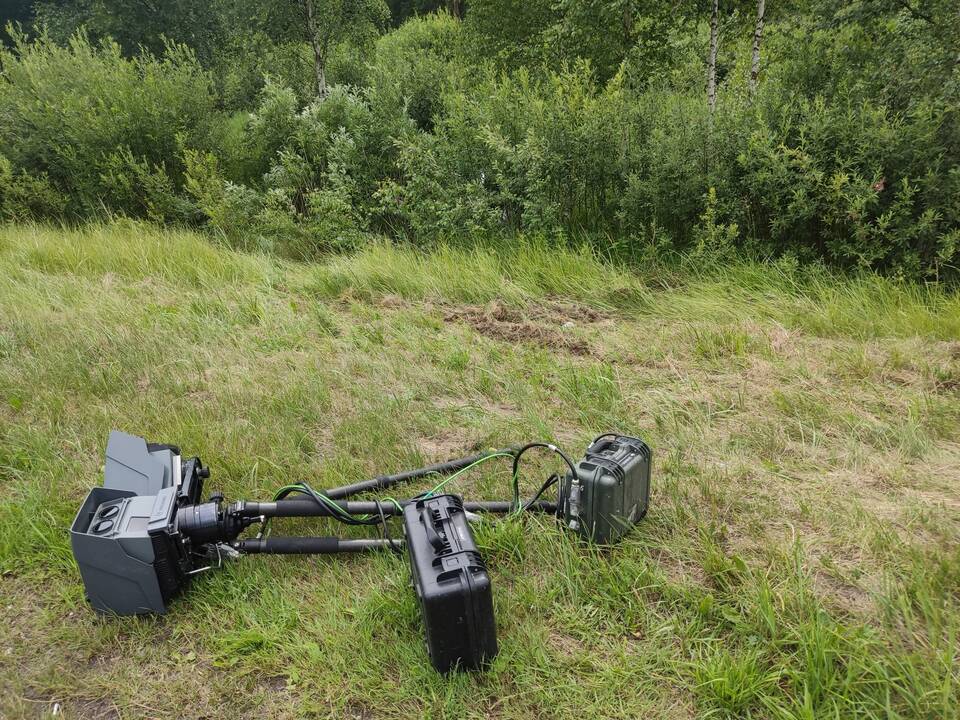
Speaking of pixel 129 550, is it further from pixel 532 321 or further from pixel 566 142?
pixel 566 142

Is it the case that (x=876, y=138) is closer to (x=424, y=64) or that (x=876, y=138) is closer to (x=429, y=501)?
(x=429, y=501)

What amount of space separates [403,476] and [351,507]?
12.6 inches

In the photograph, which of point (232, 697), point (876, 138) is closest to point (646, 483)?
point (232, 697)

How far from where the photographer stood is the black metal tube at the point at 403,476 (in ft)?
8.65

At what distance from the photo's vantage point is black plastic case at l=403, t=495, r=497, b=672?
5.88 ft

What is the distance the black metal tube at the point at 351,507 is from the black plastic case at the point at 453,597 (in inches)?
19.0

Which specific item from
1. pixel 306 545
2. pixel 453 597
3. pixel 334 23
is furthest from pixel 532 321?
pixel 334 23

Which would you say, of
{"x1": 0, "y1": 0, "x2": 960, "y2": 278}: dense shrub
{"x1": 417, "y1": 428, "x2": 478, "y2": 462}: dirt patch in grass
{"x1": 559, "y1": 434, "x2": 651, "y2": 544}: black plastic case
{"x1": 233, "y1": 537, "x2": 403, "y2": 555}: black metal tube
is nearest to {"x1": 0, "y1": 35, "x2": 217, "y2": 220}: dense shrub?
{"x1": 0, "y1": 0, "x2": 960, "y2": 278}: dense shrub

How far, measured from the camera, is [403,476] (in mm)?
2727

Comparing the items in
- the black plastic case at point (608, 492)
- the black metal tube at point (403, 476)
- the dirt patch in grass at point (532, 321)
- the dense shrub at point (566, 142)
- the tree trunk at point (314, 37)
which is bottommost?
the dirt patch in grass at point (532, 321)

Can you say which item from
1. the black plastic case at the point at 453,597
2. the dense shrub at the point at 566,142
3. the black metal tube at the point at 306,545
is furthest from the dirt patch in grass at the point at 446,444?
the dense shrub at the point at 566,142

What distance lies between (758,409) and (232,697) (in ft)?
8.96

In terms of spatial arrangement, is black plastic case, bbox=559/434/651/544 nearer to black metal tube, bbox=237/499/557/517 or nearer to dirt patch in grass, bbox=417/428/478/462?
black metal tube, bbox=237/499/557/517

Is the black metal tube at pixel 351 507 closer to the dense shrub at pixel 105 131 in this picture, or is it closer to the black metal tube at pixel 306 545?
the black metal tube at pixel 306 545
